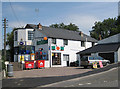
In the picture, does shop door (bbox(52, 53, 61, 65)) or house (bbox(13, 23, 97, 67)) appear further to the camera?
shop door (bbox(52, 53, 61, 65))

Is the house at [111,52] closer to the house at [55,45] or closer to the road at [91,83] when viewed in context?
the house at [55,45]

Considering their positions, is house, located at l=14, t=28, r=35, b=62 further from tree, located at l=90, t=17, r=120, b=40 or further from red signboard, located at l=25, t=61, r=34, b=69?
tree, located at l=90, t=17, r=120, b=40

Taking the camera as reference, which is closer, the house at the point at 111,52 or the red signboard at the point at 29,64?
the red signboard at the point at 29,64

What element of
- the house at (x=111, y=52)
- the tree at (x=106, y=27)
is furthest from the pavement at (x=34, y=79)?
the tree at (x=106, y=27)

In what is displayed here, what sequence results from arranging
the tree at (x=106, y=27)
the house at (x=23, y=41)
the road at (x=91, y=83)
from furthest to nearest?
the tree at (x=106, y=27) < the house at (x=23, y=41) < the road at (x=91, y=83)

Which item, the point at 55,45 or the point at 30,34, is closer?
the point at 55,45

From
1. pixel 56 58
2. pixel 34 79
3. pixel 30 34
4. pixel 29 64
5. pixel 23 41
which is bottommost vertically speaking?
pixel 34 79

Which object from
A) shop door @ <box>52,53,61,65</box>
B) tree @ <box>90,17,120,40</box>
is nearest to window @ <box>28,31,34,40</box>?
shop door @ <box>52,53,61,65</box>

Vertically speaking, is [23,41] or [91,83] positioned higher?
[23,41]

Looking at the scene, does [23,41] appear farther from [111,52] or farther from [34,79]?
[34,79]

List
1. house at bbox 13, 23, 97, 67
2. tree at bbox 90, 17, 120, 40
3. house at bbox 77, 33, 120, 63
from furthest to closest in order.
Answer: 1. tree at bbox 90, 17, 120, 40
2. house at bbox 13, 23, 97, 67
3. house at bbox 77, 33, 120, 63

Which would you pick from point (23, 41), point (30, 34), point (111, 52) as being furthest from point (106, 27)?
point (23, 41)

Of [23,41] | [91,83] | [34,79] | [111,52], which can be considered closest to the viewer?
[91,83]

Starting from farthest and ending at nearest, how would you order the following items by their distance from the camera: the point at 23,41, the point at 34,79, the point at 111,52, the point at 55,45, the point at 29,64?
1. the point at 23,41
2. the point at 55,45
3. the point at 111,52
4. the point at 29,64
5. the point at 34,79
